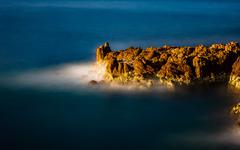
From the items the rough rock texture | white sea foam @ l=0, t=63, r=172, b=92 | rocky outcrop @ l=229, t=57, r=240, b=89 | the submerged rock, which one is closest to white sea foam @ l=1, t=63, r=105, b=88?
white sea foam @ l=0, t=63, r=172, b=92

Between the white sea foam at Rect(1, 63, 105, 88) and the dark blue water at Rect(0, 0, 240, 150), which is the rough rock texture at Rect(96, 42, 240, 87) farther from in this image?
the white sea foam at Rect(1, 63, 105, 88)

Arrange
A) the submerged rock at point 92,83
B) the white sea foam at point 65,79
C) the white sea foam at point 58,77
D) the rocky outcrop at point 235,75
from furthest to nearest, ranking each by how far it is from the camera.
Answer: the white sea foam at point 58,77 → the submerged rock at point 92,83 → the rocky outcrop at point 235,75 → the white sea foam at point 65,79

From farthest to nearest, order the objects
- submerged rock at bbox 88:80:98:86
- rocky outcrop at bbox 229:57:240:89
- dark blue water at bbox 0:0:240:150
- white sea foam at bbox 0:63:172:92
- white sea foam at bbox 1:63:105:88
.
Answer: white sea foam at bbox 1:63:105:88 < submerged rock at bbox 88:80:98:86 < rocky outcrop at bbox 229:57:240:89 < white sea foam at bbox 0:63:172:92 < dark blue water at bbox 0:0:240:150

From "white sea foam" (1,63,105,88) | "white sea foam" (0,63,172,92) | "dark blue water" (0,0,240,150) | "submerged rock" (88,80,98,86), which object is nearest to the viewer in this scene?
"dark blue water" (0,0,240,150)

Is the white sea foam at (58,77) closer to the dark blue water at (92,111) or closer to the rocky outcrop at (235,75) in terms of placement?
the dark blue water at (92,111)

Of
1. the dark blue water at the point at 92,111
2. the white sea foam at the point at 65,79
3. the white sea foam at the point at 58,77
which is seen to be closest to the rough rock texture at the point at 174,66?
the white sea foam at the point at 65,79
